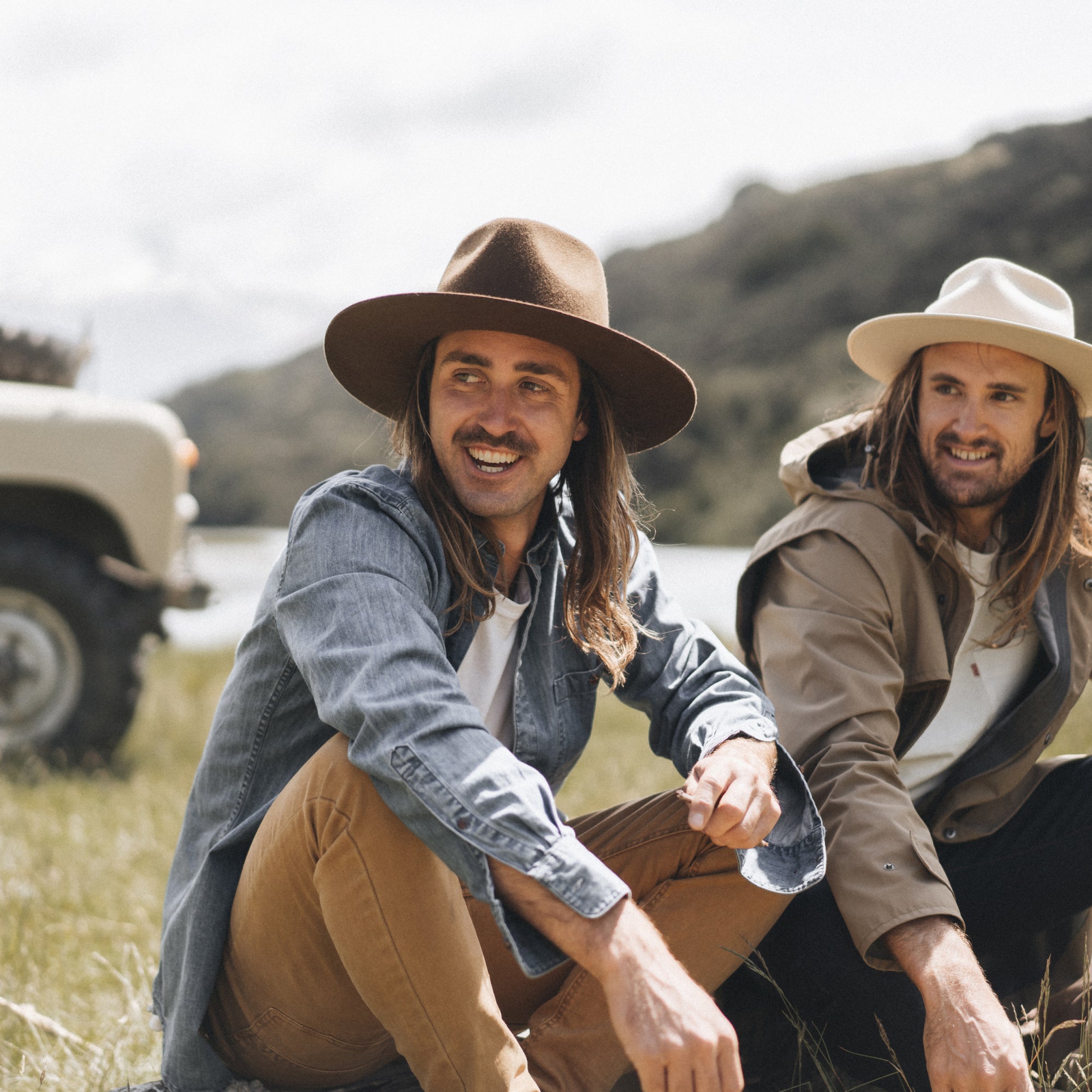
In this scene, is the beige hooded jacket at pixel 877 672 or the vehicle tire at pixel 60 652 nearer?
the beige hooded jacket at pixel 877 672

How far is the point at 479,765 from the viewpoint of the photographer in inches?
70.7

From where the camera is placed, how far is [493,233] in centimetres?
234

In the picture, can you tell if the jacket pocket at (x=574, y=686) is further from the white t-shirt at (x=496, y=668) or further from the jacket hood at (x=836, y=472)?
the jacket hood at (x=836, y=472)

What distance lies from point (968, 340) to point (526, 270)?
1083 millimetres

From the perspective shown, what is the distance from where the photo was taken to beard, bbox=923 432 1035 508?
2703mm

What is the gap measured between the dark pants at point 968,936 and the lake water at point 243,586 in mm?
721

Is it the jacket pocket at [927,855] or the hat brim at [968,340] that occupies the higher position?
the hat brim at [968,340]

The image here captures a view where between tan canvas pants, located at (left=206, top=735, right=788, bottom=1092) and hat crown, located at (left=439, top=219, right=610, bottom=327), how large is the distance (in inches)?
34.8

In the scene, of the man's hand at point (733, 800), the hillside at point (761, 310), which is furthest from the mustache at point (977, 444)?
the hillside at point (761, 310)

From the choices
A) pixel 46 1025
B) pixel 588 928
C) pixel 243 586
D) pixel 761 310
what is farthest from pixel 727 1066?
pixel 761 310

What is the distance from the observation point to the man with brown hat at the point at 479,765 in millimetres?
1799

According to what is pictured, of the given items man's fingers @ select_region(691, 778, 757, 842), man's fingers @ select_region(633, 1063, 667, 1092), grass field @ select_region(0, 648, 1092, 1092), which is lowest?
grass field @ select_region(0, 648, 1092, 1092)

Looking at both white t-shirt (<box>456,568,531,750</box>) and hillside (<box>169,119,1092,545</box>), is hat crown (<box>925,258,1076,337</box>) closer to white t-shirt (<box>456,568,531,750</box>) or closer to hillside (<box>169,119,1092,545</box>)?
white t-shirt (<box>456,568,531,750</box>)

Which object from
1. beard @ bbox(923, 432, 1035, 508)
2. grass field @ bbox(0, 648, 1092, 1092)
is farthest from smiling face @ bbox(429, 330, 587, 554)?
grass field @ bbox(0, 648, 1092, 1092)
